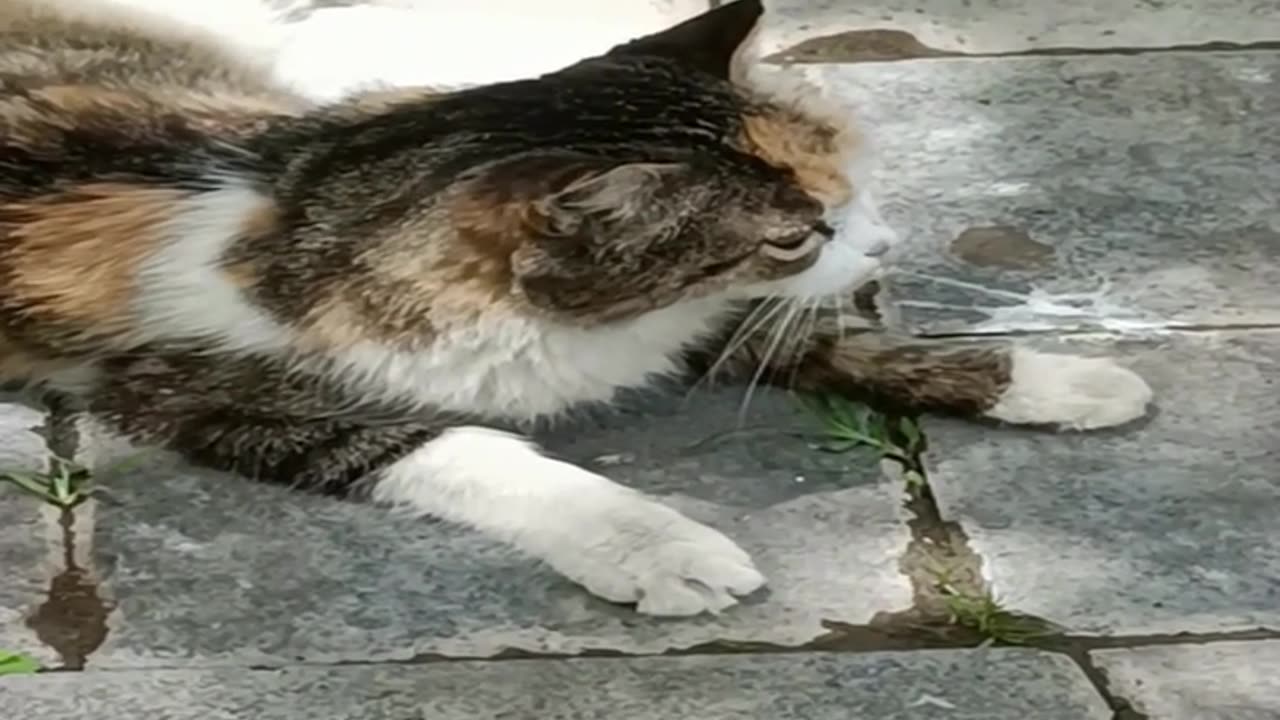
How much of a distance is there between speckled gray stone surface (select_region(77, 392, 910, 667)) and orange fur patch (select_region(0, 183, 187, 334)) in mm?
177

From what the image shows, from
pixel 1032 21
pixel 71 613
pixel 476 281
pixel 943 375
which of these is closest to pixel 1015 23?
pixel 1032 21

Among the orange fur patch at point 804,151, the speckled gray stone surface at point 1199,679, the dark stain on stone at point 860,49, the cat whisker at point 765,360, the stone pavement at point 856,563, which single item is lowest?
the speckled gray stone surface at point 1199,679

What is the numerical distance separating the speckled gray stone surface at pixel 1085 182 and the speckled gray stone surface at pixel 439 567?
0.36 m

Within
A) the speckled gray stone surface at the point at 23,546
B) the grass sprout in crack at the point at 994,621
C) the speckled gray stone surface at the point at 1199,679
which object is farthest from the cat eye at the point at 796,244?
the speckled gray stone surface at the point at 23,546

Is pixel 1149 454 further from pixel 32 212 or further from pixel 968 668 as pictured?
pixel 32 212

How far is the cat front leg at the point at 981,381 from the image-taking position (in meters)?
2.13

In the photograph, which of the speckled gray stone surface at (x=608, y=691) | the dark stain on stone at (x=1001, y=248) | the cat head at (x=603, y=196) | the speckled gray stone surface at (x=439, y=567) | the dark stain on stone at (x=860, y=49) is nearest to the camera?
the speckled gray stone surface at (x=608, y=691)

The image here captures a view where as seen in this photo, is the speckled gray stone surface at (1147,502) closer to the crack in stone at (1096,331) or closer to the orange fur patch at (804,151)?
the crack in stone at (1096,331)

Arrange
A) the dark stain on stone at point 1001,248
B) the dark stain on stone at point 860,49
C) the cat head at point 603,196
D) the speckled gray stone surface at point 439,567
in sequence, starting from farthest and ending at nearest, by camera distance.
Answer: the dark stain on stone at point 860,49, the dark stain on stone at point 1001,248, the cat head at point 603,196, the speckled gray stone surface at point 439,567

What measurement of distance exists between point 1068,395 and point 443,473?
63cm

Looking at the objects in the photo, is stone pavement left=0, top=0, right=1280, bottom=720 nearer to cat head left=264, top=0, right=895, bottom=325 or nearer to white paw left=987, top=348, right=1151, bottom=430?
white paw left=987, top=348, right=1151, bottom=430

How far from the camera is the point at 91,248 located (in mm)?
2102

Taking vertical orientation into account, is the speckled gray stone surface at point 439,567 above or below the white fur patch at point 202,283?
below

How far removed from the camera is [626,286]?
6.45 feet
